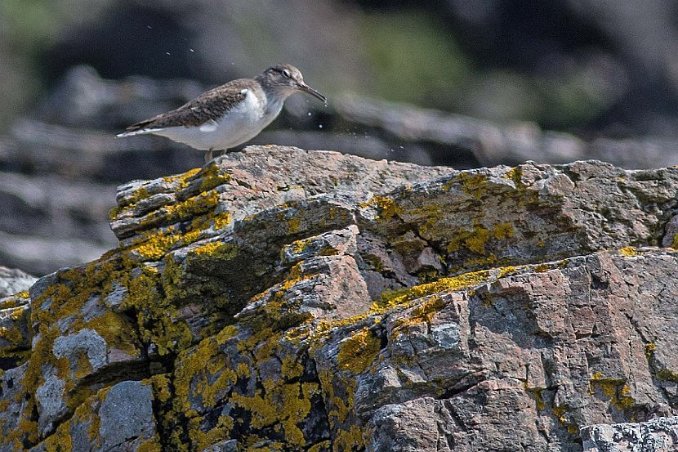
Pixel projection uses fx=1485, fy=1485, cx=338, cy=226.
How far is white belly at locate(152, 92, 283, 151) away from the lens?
14.5 meters

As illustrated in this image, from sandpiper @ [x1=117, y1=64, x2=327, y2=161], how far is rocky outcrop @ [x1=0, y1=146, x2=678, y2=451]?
442cm

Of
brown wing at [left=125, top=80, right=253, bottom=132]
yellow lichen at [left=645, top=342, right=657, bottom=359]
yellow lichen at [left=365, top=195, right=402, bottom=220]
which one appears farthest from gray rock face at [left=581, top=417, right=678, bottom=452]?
brown wing at [left=125, top=80, right=253, bottom=132]

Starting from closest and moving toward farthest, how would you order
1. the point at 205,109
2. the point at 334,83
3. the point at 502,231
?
the point at 502,231 → the point at 205,109 → the point at 334,83

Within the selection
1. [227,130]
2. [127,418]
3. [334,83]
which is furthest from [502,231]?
[334,83]

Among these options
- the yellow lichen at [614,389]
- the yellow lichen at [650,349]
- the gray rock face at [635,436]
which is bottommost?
the gray rock face at [635,436]

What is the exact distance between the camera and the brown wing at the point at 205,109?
14.8 metres

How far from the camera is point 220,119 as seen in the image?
1468 cm

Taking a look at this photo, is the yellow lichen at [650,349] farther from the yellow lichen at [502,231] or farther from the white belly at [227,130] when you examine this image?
the white belly at [227,130]

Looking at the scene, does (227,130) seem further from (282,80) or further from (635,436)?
(635,436)

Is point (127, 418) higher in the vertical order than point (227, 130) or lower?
lower

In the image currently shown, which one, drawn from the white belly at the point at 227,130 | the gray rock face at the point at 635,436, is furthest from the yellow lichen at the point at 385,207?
the white belly at the point at 227,130

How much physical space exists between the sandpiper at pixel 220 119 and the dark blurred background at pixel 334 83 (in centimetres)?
670

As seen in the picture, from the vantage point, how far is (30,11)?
1935 inches

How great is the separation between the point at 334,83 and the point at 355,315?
123 ft
